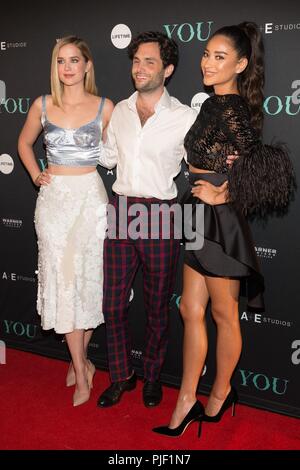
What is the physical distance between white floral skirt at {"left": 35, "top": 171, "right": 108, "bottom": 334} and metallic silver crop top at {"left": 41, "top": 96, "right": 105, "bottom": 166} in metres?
0.09

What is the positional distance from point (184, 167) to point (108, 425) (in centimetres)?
151

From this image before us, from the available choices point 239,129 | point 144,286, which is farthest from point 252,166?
point 144,286

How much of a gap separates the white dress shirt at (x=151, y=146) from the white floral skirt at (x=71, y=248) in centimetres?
20

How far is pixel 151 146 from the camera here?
268 cm

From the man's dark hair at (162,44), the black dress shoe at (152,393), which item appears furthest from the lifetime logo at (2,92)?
the black dress shoe at (152,393)

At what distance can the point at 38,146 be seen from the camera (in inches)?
140

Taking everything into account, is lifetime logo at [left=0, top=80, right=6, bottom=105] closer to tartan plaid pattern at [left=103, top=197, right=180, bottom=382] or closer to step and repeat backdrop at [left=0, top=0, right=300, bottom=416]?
step and repeat backdrop at [left=0, top=0, right=300, bottom=416]

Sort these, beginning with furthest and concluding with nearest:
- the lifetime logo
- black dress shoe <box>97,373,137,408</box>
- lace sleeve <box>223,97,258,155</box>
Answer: the lifetime logo
black dress shoe <box>97,373,137,408</box>
lace sleeve <box>223,97,258,155</box>

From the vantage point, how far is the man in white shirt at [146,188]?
268 cm

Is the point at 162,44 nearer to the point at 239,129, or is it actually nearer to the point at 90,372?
the point at 239,129

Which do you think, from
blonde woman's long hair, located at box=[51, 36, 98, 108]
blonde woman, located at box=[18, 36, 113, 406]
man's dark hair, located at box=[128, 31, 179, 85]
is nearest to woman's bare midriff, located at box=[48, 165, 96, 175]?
blonde woman, located at box=[18, 36, 113, 406]

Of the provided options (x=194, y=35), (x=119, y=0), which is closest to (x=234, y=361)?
(x=194, y=35)

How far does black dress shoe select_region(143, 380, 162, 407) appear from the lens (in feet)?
9.95

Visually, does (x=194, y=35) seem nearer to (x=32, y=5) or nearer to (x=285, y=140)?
(x=285, y=140)
